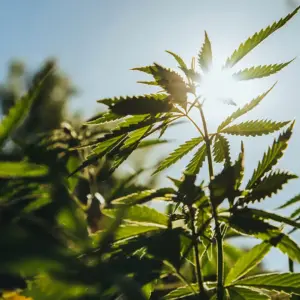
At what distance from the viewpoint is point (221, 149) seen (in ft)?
3.11

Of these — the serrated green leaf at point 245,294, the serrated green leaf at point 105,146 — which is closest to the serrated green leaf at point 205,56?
the serrated green leaf at point 105,146

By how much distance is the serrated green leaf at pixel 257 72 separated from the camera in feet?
3.03

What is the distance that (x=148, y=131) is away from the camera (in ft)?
3.09

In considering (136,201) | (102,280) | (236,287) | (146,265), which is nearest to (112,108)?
(136,201)

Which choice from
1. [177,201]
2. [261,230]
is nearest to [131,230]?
[177,201]

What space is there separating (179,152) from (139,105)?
7.1 inches

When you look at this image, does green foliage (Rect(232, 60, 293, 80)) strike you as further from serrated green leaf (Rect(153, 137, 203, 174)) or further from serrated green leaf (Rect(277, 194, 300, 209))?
serrated green leaf (Rect(277, 194, 300, 209))

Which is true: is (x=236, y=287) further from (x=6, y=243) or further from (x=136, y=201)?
(x=6, y=243)

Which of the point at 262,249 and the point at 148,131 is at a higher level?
the point at 148,131

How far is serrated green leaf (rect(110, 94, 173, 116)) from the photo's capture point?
31.8 inches

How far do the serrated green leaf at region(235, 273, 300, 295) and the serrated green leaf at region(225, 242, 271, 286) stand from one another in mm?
43

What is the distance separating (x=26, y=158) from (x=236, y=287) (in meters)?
0.52

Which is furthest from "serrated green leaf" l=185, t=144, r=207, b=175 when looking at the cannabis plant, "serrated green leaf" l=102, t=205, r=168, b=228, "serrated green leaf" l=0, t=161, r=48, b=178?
"serrated green leaf" l=0, t=161, r=48, b=178

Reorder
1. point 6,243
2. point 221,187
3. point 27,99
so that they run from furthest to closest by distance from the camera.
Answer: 1. point 221,187
2. point 27,99
3. point 6,243
